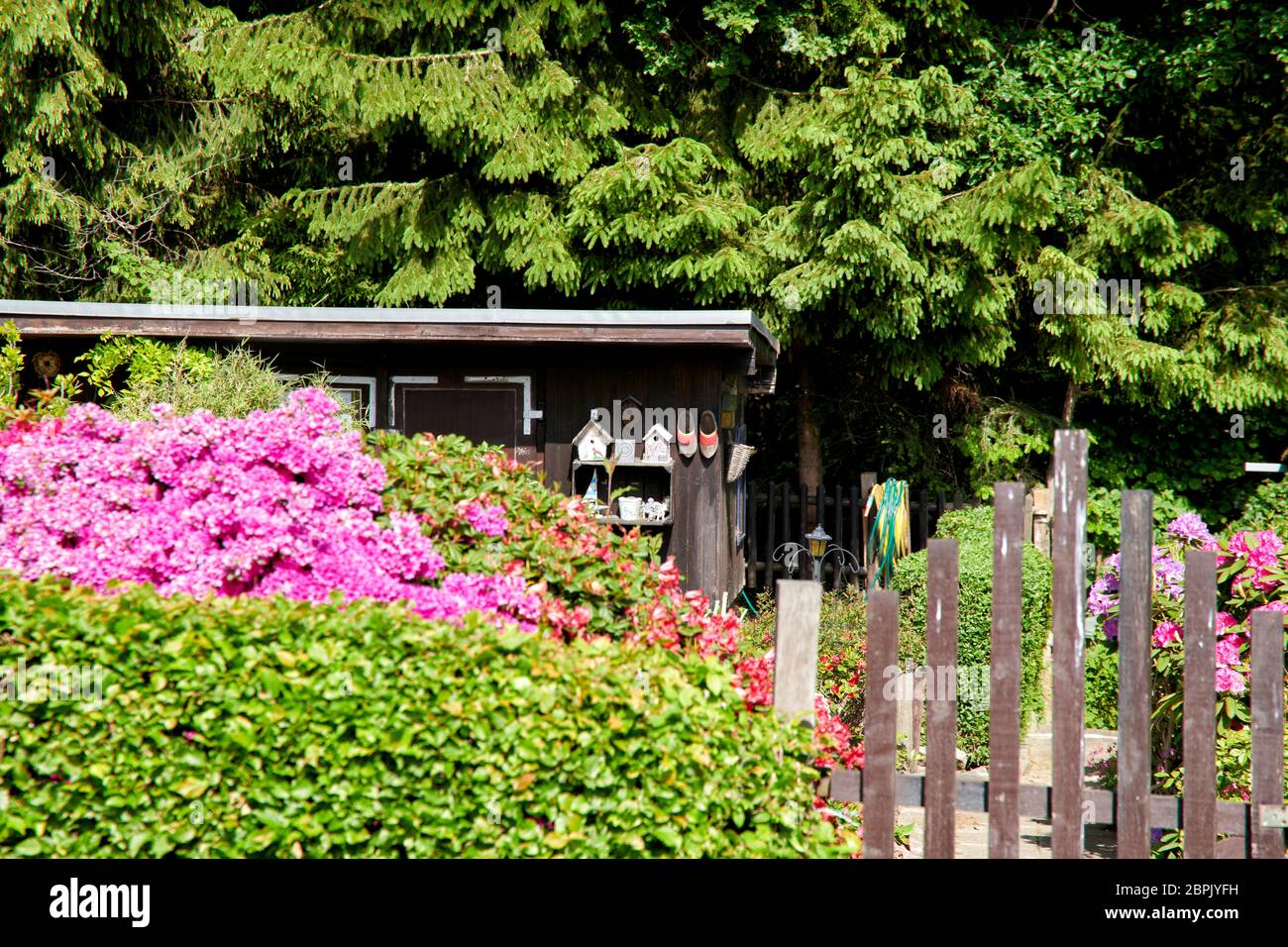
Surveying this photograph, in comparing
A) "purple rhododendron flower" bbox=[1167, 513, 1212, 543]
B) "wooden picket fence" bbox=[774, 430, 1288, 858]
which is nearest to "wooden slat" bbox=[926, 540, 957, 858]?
"wooden picket fence" bbox=[774, 430, 1288, 858]

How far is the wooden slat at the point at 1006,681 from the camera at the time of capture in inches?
142

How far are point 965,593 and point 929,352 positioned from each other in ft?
19.4

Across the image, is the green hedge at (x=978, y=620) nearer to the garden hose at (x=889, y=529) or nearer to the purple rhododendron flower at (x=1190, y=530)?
the garden hose at (x=889, y=529)

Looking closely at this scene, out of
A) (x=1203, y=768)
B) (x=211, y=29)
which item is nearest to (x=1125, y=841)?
(x=1203, y=768)

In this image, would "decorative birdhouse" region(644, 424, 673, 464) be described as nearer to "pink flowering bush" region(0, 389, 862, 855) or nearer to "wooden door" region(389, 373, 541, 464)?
"wooden door" region(389, 373, 541, 464)

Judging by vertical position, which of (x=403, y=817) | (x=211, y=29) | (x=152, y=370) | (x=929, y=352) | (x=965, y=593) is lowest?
(x=403, y=817)

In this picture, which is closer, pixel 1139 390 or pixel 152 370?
pixel 152 370

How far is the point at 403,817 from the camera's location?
335 centimetres

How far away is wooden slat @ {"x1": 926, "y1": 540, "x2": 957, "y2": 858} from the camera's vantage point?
3.61m

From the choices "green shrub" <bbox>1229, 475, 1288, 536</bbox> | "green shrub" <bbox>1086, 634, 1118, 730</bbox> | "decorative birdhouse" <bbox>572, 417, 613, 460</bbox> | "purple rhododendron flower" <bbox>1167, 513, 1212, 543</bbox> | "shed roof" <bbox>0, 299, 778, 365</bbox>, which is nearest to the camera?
"purple rhododendron flower" <bbox>1167, 513, 1212, 543</bbox>

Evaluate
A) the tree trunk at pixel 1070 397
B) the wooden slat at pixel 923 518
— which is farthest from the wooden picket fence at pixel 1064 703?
the tree trunk at pixel 1070 397

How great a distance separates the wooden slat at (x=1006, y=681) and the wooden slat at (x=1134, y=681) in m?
0.35

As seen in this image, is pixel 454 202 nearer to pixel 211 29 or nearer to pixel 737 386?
pixel 211 29

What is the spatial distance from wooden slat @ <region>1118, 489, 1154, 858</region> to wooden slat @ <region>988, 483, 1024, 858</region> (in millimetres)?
347
